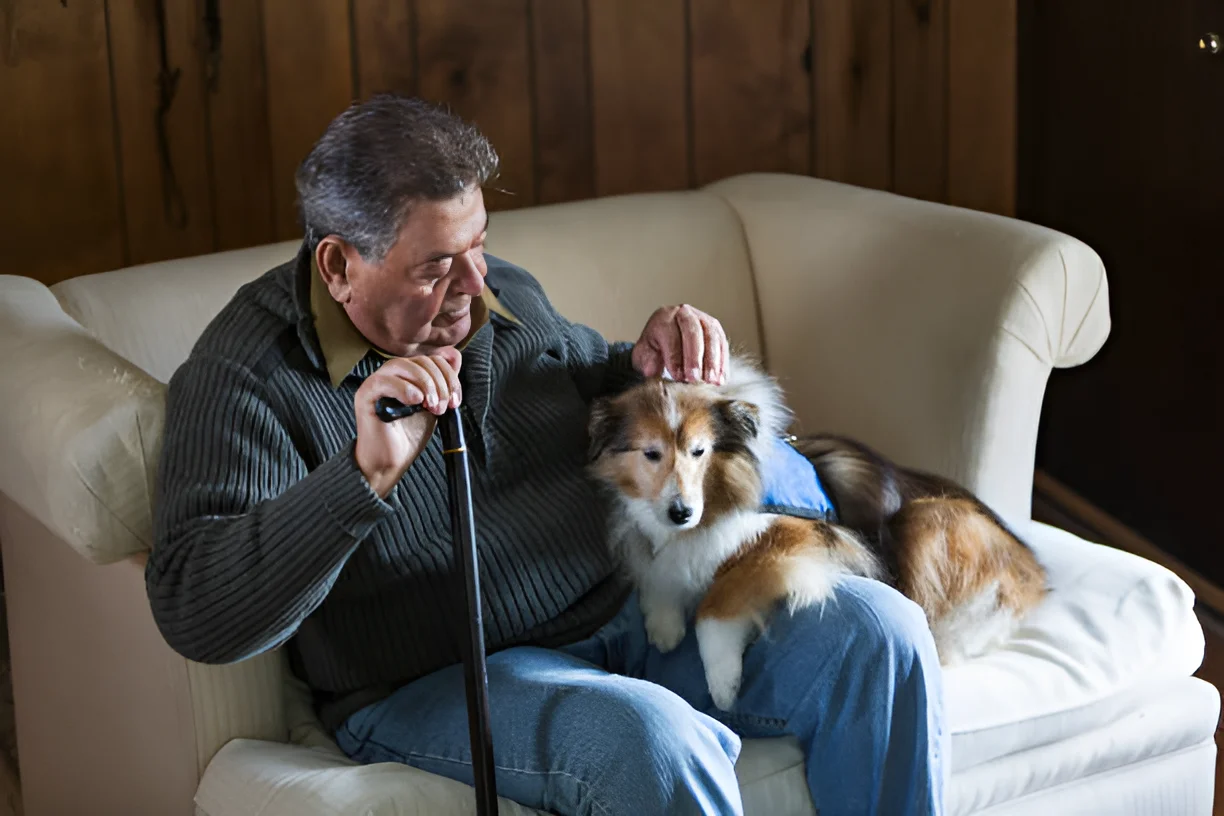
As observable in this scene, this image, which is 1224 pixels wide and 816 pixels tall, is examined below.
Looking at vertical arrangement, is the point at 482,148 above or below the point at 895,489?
above

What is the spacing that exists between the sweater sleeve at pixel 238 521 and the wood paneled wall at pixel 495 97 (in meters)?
0.96

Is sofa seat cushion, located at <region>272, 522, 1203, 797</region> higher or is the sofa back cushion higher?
the sofa back cushion

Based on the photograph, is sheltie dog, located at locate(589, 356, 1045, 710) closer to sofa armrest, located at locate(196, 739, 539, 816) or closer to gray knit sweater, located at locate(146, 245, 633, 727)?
gray knit sweater, located at locate(146, 245, 633, 727)

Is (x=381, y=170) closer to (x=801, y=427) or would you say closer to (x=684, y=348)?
(x=684, y=348)

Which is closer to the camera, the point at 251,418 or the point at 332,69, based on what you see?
the point at 251,418

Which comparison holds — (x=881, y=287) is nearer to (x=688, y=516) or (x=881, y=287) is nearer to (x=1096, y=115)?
(x=688, y=516)

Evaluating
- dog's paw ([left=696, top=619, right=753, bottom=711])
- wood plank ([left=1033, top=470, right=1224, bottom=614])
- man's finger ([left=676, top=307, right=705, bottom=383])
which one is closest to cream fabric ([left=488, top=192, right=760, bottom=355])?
man's finger ([left=676, top=307, right=705, bottom=383])

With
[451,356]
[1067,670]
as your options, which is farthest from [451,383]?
[1067,670]

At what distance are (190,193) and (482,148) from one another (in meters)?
1.03

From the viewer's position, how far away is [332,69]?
246 centimetres

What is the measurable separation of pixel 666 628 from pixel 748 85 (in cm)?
141

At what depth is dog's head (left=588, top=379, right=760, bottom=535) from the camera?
164 centimetres

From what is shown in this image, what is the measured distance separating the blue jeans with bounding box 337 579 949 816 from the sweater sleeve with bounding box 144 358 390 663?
8.3 inches

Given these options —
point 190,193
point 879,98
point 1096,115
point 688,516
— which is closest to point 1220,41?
point 1096,115
